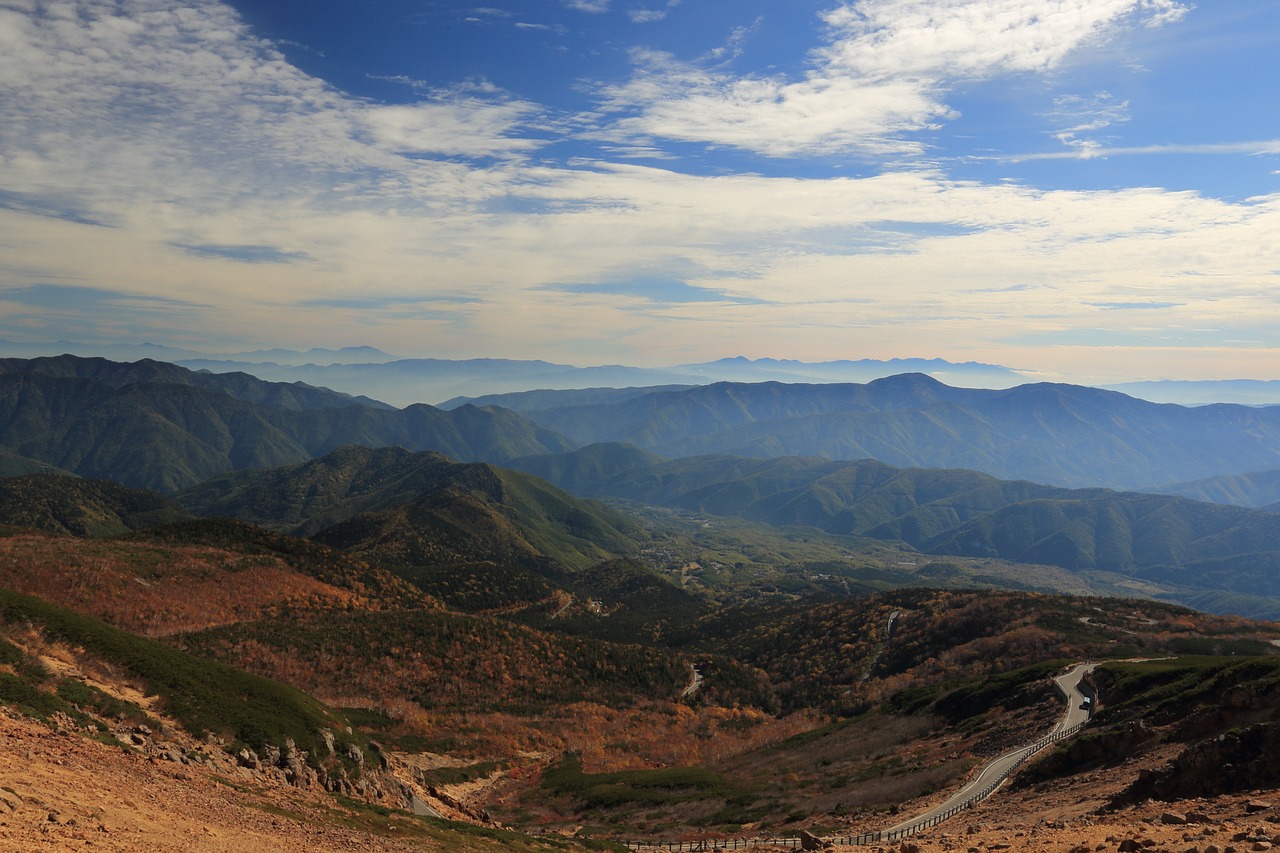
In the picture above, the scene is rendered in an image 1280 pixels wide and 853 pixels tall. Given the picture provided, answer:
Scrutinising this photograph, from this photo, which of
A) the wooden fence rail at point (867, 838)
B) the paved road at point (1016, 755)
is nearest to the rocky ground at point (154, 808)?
the wooden fence rail at point (867, 838)

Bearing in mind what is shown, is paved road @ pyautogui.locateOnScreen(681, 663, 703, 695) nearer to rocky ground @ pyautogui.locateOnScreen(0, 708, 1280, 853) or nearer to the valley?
the valley

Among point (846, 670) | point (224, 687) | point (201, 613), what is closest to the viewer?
point (224, 687)

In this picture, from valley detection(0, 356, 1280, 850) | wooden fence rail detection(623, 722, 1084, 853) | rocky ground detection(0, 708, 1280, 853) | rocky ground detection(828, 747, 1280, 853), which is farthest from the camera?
wooden fence rail detection(623, 722, 1084, 853)

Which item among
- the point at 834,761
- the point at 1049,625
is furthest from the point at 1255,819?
the point at 1049,625

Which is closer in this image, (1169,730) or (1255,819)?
(1255,819)

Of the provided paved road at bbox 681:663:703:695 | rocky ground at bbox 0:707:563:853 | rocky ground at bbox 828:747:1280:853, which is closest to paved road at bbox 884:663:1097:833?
rocky ground at bbox 828:747:1280:853

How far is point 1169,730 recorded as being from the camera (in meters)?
37.8

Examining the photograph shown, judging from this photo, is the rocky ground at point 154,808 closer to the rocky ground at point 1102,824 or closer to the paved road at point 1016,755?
the rocky ground at point 1102,824

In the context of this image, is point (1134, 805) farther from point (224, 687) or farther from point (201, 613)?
point (201, 613)

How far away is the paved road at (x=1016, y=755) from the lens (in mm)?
39281

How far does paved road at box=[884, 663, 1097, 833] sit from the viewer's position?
3928 cm

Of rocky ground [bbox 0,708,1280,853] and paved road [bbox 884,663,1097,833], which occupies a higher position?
rocky ground [bbox 0,708,1280,853]

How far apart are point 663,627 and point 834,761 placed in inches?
4723

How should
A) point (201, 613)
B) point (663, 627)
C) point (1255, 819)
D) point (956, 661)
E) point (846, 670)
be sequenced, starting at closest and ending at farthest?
point (1255, 819)
point (201, 613)
point (956, 661)
point (846, 670)
point (663, 627)
